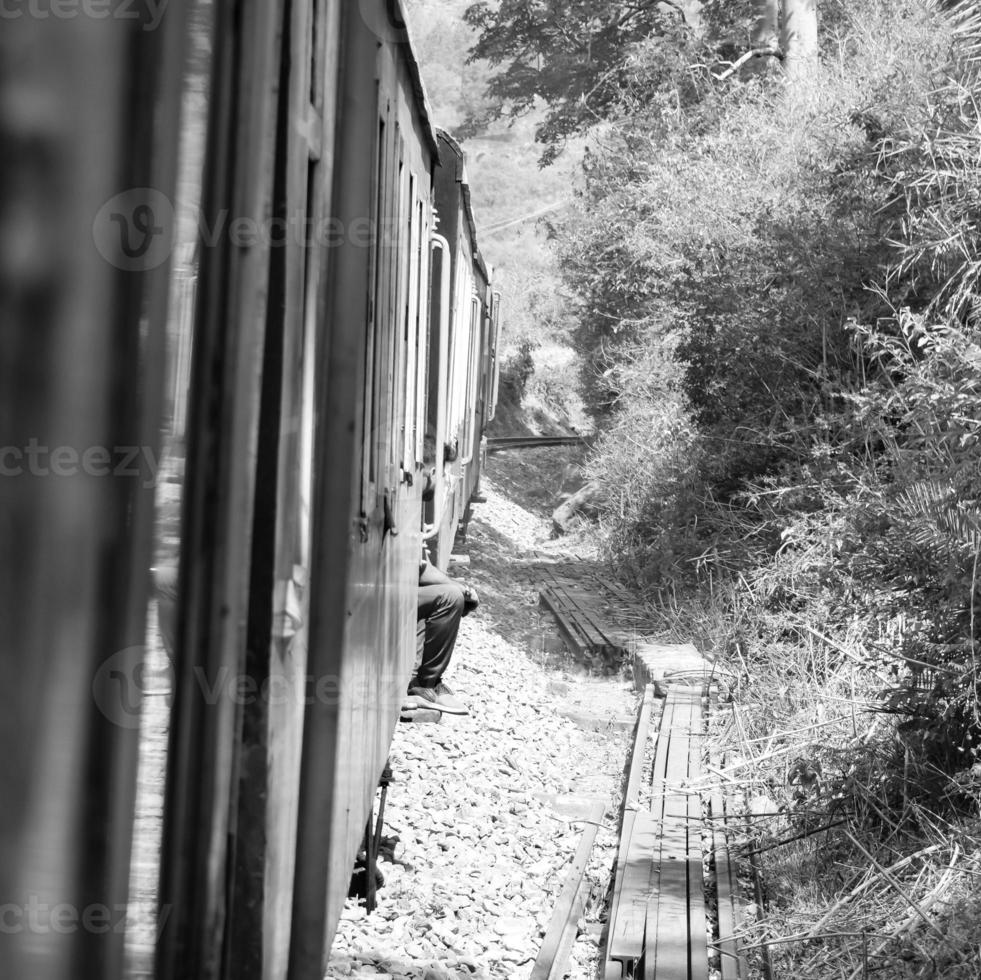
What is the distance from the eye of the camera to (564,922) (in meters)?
4.51

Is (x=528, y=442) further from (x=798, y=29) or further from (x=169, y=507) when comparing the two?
(x=169, y=507)

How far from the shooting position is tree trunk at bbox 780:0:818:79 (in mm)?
15422

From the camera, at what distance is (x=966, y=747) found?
4945mm

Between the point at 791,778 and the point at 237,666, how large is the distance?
462cm

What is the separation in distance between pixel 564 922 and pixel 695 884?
56 cm

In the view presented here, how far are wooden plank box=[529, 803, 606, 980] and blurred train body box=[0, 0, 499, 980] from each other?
244cm

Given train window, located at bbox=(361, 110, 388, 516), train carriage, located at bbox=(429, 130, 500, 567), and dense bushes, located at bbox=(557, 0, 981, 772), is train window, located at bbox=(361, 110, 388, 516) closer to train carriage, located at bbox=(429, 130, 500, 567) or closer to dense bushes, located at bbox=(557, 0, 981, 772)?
train carriage, located at bbox=(429, 130, 500, 567)

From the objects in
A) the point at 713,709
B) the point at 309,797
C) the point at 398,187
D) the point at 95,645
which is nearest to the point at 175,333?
the point at 95,645

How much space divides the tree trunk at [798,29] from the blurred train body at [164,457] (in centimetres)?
1498

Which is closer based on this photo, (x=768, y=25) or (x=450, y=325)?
(x=450, y=325)

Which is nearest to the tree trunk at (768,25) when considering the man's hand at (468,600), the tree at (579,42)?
the tree at (579,42)

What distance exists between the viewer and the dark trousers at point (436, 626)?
688cm

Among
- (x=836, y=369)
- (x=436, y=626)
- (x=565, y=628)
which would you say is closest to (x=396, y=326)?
(x=436, y=626)

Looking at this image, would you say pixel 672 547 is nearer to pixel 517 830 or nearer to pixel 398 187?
pixel 517 830
